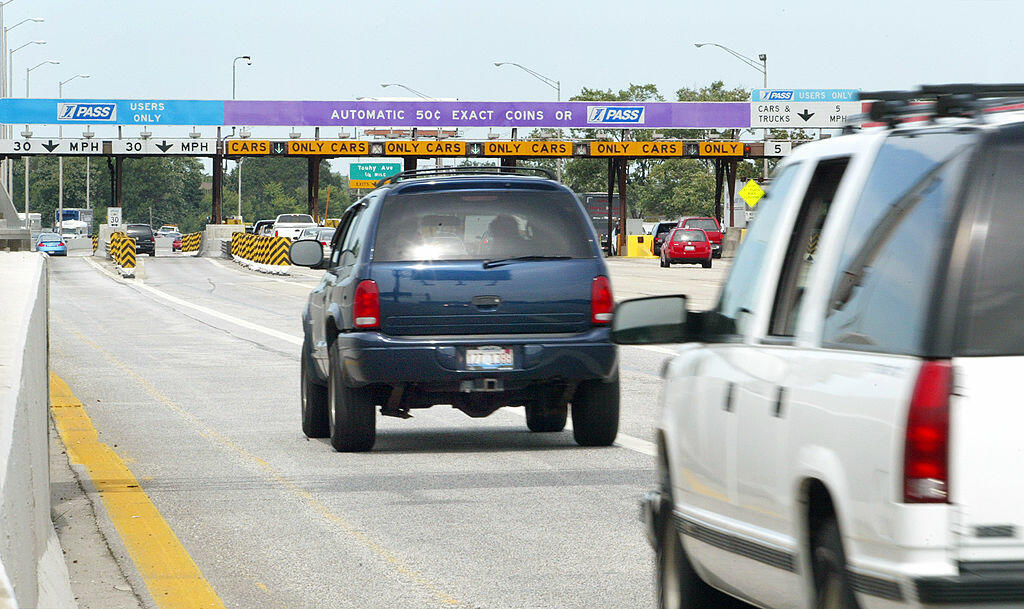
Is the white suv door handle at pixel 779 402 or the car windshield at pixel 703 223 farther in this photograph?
the car windshield at pixel 703 223

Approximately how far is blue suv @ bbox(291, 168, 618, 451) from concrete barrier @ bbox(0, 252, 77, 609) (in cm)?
231

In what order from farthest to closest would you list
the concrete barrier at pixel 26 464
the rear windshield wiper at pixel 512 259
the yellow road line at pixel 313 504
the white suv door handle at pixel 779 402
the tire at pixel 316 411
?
1. the tire at pixel 316 411
2. the rear windshield wiper at pixel 512 259
3. the yellow road line at pixel 313 504
4. the white suv door handle at pixel 779 402
5. the concrete barrier at pixel 26 464

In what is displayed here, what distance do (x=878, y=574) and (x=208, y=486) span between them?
7.03 meters

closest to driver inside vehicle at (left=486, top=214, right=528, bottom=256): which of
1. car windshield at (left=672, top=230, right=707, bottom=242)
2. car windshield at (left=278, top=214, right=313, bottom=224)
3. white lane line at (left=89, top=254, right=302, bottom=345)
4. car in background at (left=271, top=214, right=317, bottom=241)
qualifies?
white lane line at (left=89, top=254, right=302, bottom=345)

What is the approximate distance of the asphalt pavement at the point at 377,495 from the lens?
24.7 feet

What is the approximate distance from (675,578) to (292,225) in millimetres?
70159

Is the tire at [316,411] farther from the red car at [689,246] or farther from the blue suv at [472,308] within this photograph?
the red car at [689,246]

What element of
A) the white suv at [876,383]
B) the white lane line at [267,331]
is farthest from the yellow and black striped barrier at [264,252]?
the white suv at [876,383]

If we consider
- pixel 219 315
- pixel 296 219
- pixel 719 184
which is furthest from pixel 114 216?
pixel 219 315

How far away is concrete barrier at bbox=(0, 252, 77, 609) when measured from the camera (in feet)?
15.1

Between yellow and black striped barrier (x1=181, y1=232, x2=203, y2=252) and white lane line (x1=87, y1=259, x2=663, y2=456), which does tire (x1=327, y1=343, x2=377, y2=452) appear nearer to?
white lane line (x1=87, y1=259, x2=663, y2=456)

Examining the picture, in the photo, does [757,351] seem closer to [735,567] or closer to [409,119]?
[735,567]

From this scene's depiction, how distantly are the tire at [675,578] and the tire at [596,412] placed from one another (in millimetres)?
5838

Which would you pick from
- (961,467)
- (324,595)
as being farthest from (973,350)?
(324,595)
